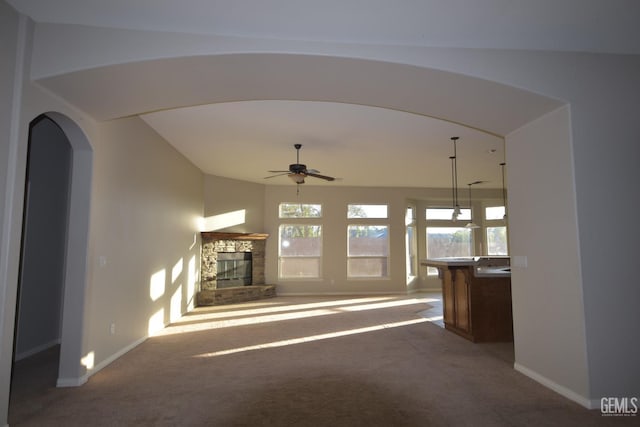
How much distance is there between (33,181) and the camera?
4.39 meters

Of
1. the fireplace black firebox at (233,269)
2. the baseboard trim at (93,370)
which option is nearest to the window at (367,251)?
the fireplace black firebox at (233,269)

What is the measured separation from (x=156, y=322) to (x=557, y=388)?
15.6 ft

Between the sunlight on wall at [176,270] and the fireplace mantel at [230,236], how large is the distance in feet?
4.43

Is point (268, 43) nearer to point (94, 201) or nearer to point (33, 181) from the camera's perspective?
point (94, 201)

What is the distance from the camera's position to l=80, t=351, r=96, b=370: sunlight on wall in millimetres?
3362

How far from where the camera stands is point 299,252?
9.57 meters

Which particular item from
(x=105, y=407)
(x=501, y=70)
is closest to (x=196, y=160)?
(x=105, y=407)

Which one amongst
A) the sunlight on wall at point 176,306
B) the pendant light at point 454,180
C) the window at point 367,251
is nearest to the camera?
the sunlight on wall at point 176,306

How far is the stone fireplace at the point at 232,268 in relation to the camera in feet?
26.2

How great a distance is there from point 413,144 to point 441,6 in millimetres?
3629

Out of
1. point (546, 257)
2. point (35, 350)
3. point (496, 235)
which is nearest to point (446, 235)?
point (496, 235)

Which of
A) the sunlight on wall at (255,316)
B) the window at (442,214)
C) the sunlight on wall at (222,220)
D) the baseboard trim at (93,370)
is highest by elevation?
the window at (442,214)

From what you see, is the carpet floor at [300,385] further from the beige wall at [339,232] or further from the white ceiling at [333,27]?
the beige wall at [339,232]

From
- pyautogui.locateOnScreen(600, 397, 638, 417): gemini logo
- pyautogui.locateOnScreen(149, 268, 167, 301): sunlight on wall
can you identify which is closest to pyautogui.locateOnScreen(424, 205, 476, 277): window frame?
pyautogui.locateOnScreen(149, 268, 167, 301): sunlight on wall
